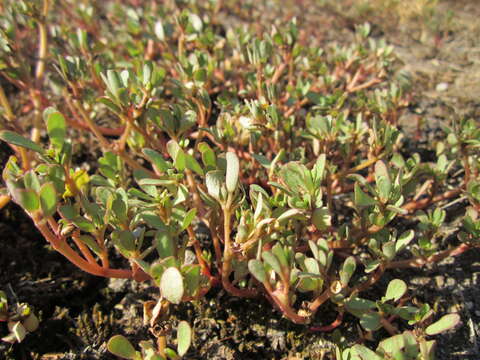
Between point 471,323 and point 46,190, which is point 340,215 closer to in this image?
point 471,323

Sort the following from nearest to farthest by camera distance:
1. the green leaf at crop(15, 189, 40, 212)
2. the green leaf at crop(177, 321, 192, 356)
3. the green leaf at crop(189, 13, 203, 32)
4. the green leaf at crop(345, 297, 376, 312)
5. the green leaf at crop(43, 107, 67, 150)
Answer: the green leaf at crop(15, 189, 40, 212), the green leaf at crop(177, 321, 192, 356), the green leaf at crop(43, 107, 67, 150), the green leaf at crop(345, 297, 376, 312), the green leaf at crop(189, 13, 203, 32)

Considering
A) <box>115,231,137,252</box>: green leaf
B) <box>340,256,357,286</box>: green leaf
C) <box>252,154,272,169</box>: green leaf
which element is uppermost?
<box>252,154,272,169</box>: green leaf

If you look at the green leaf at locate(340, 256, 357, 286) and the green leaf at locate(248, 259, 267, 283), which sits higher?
the green leaf at locate(248, 259, 267, 283)

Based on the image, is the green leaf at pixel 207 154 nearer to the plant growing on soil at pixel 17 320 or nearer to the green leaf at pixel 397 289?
the green leaf at pixel 397 289

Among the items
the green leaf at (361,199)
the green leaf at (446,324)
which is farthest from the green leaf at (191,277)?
the green leaf at (446,324)

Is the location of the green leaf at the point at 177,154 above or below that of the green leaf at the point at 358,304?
above

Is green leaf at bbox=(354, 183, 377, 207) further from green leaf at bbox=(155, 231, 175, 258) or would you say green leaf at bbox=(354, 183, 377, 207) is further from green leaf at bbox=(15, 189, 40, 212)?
green leaf at bbox=(15, 189, 40, 212)

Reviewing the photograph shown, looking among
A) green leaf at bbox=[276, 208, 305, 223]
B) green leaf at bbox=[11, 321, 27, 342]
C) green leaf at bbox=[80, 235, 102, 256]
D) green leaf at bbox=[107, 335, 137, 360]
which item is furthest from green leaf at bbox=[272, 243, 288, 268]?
green leaf at bbox=[11, 321, 27, 342]
